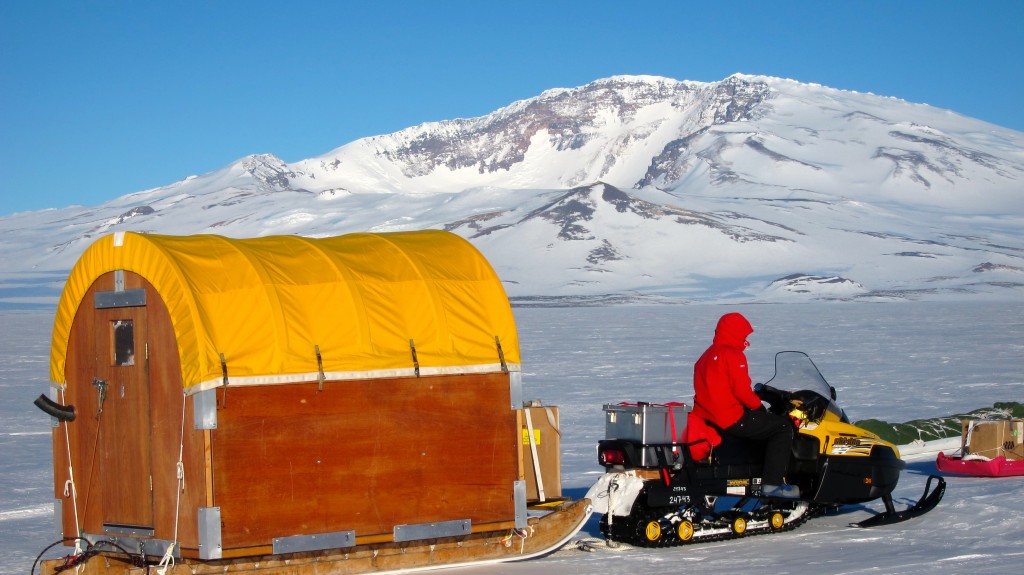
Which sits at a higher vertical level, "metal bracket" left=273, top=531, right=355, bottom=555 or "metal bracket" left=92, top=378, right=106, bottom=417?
"metal bracket" left=92, top=378, right=106, bottom=417

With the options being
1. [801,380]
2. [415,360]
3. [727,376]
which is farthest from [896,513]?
[415,360]

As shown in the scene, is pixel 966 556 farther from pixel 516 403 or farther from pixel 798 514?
pixel 516 403

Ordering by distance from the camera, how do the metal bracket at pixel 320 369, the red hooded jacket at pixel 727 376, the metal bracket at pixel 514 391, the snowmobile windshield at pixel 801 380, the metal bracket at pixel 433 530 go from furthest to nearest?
1. the snowmobile windshield at pixel 801 380
2. the red hooded jacket at pixel 727 376
3. the metal bracket at pixel 514 391
4. the metal bracket at pixel 433 530
5. the metal bracket at pixel 320 369

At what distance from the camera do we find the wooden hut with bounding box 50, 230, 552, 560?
22.7 feet

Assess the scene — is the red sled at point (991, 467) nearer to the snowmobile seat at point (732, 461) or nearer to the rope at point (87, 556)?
the snowmobile seat at point (732, 461)

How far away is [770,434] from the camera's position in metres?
8.45

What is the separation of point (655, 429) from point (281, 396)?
256cm

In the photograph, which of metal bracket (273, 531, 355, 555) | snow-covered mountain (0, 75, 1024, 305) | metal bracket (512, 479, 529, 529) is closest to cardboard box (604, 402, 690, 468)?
metal bracket (512, 479, 529, 529)

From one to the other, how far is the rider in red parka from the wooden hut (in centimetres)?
139

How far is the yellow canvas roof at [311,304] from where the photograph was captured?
22.7ft

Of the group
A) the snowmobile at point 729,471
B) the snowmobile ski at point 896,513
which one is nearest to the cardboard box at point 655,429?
the snowmobile at point 729,471

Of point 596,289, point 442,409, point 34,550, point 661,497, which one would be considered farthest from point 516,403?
point 596,289

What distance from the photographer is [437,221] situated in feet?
480

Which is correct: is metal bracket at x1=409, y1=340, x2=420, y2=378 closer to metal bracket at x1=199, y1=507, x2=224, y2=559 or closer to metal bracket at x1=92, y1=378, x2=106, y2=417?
metal bracket at x1=199, y1=507, x2=224, y2=559
